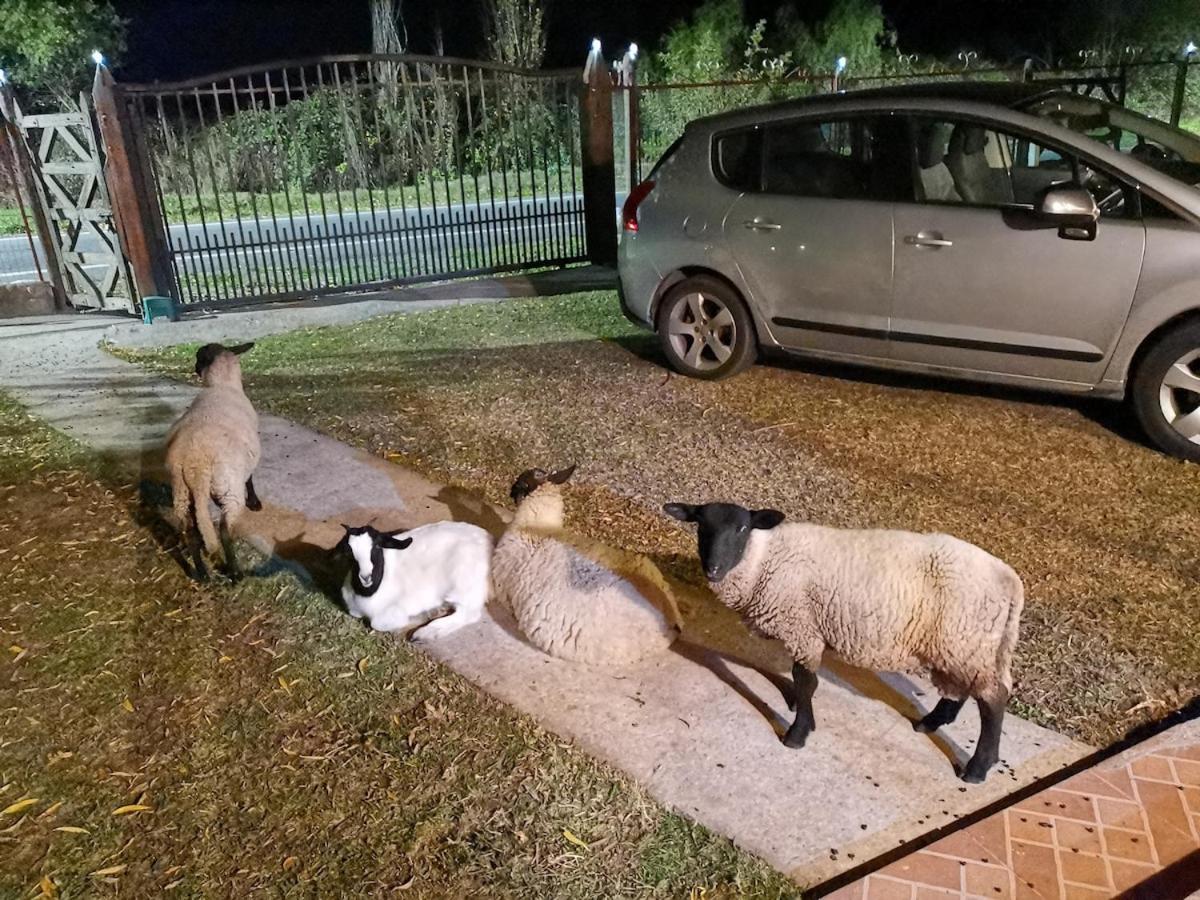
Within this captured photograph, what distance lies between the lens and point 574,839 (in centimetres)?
299

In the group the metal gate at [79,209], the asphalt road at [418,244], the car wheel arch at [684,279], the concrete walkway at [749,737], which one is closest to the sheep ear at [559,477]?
the concrete walkway at [749,737]

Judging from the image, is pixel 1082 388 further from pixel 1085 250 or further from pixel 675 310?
pixel 675 310

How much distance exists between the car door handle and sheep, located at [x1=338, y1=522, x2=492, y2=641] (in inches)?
144

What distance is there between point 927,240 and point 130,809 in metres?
5.37

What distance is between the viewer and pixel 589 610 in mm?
3859

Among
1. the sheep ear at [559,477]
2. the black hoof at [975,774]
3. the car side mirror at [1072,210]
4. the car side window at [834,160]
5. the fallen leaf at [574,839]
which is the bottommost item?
the fallen leaf at [574,839]

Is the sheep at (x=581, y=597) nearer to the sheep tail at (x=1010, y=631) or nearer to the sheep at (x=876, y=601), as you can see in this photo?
the sheep at (x=876, y=601)


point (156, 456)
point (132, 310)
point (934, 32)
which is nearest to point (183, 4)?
point (934, 32)

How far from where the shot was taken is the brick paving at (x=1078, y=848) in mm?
2719

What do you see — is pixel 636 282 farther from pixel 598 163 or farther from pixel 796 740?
pixel 598 163

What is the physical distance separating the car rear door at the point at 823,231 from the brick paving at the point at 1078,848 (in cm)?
390

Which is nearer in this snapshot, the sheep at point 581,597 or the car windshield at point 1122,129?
the sheep at point 581,597

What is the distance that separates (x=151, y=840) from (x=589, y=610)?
5.63 ft

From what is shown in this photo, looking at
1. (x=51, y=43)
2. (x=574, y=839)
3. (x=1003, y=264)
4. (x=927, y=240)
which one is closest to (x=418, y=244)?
(x=927, y=240)
